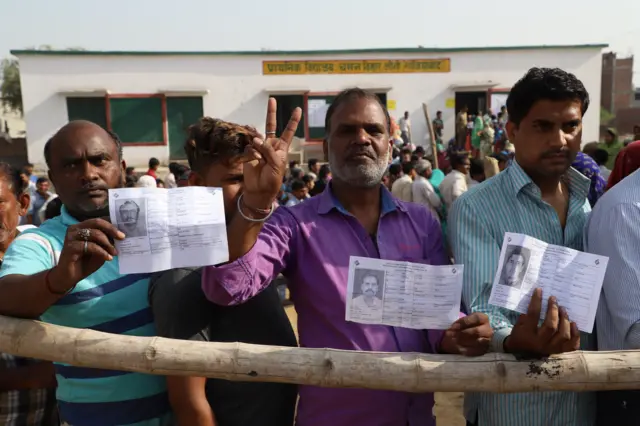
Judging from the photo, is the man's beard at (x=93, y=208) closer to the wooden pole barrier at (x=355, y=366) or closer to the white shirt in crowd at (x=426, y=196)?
the wooden pole barrier at (x=355, y=366)

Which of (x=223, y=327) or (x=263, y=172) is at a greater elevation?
(x=263, y=172)

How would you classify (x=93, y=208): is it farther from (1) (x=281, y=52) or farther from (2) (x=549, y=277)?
(1) (x=281, y=52)

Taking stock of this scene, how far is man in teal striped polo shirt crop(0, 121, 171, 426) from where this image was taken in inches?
66.0

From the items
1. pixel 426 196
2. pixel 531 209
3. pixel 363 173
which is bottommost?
pixel 426 196

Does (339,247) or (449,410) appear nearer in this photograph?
(339,247)

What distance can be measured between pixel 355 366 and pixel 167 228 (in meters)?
0.63

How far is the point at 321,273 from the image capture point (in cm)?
181

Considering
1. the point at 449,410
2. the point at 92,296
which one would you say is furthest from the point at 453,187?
the point at 92,296

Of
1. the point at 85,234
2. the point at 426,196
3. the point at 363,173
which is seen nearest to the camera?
the point at 85,234

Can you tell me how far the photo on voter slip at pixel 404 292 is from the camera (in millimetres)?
1525

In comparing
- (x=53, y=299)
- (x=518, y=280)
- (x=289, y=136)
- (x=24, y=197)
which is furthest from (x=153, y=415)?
(x=24, y=197)

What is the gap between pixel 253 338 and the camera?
175 centimetres

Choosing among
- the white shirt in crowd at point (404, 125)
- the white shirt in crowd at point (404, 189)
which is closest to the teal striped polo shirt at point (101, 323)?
the white shirt in crowd at point (404, 189)

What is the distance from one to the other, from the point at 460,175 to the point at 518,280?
570 cm
